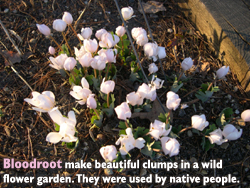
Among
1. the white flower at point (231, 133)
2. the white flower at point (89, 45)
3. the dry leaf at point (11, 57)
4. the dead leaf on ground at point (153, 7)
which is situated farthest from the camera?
the dead leaf on ground at point (153, 7)

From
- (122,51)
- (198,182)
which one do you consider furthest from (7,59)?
(198,182)

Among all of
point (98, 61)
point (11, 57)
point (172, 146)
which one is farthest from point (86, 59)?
point (11, 57)

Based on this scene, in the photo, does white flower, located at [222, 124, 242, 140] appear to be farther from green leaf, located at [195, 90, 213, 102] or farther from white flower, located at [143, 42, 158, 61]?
white flower, located at [143, 42, 158, 61]

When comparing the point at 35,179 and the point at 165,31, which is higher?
the point at 165,31

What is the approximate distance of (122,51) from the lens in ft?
5.26

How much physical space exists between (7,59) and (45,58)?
31 centimetres

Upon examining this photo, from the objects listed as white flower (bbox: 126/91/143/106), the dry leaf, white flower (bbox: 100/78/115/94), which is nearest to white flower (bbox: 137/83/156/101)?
white flower (bbox: 126/91/143/106)

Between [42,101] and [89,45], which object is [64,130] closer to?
[42,101]

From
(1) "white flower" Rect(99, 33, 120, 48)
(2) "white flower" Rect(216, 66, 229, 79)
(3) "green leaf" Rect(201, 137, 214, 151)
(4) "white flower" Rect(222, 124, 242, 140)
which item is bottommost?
(3) "green leaf" Rect(201, 137, 214, 151)

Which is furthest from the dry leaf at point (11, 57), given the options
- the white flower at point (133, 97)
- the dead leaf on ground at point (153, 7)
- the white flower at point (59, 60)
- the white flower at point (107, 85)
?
the dead leaf on ground at point (153, 7)

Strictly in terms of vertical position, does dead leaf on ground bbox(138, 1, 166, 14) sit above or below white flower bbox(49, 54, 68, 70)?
above

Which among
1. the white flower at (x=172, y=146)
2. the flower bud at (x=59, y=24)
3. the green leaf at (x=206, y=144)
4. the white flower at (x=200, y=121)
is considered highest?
the flower bud at (x=59, y=24)

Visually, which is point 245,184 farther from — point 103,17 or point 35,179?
point 103,17

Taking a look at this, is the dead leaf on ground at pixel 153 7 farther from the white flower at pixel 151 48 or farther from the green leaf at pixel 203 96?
the green leaf at pixel 203 96
